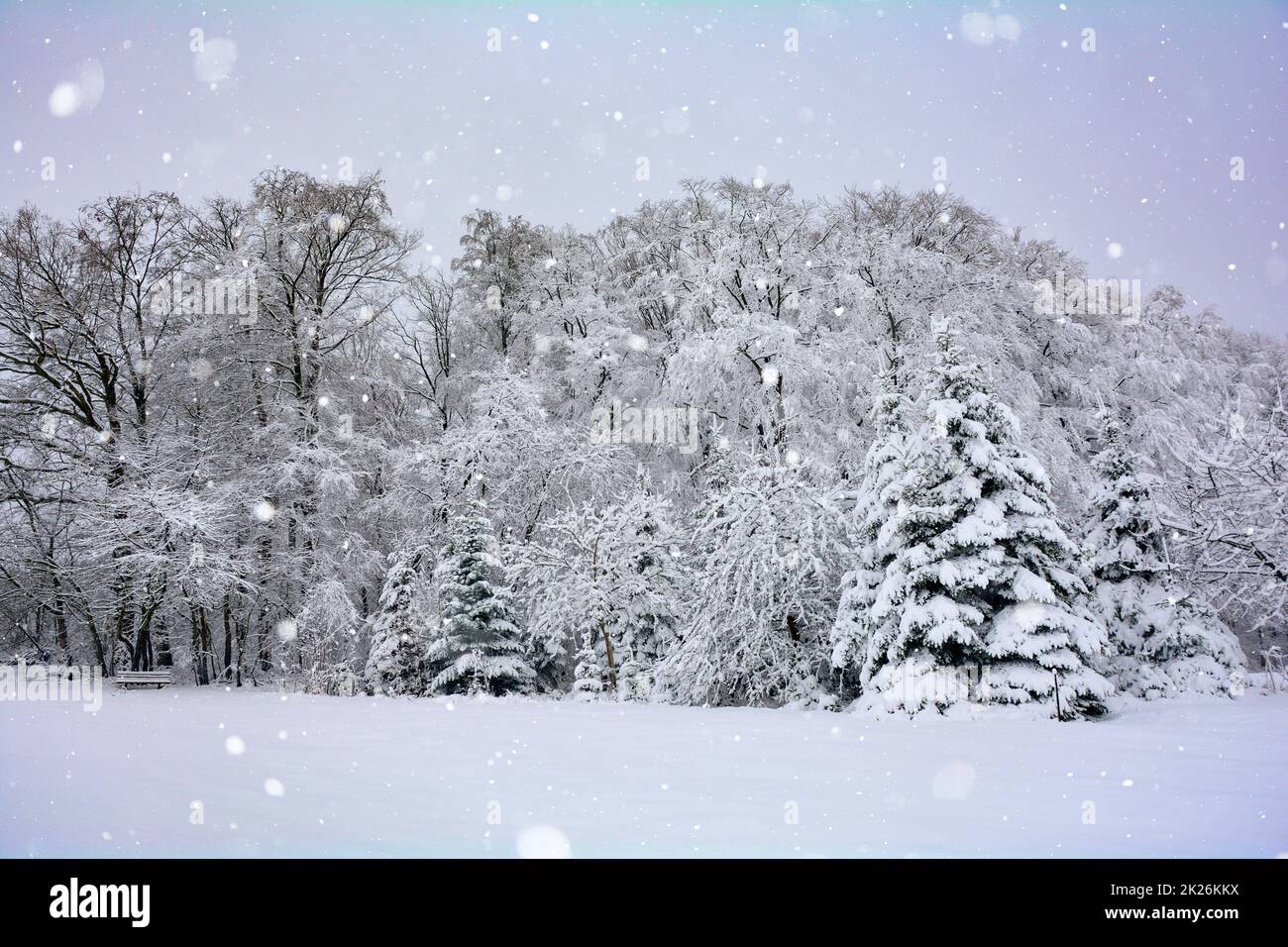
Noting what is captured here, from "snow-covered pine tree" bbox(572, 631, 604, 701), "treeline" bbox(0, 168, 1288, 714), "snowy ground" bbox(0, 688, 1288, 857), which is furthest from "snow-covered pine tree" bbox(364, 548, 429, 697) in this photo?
"snowy ground" bbox(0, 688, 1288, 857)

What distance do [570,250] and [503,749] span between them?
2281 centimetres

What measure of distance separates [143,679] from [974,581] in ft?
59.0

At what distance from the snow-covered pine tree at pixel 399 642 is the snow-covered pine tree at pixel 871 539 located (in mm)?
10075

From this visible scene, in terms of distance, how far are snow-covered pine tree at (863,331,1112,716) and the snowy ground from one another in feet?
3.37

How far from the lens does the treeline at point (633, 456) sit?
11.3m

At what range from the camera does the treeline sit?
11312mm

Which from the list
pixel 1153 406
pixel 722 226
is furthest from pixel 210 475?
pixel 1153 406

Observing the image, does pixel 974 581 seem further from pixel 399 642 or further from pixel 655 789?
pixel 399 642

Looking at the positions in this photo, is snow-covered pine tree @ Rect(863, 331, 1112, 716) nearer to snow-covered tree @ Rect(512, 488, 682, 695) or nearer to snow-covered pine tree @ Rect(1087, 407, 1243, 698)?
snow-covered pine tree @ Rect(1087, 407, 1243, 698)

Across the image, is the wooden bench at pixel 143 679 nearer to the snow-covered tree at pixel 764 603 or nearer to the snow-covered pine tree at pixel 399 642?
the snow-covered pine tree at pixel 399 642

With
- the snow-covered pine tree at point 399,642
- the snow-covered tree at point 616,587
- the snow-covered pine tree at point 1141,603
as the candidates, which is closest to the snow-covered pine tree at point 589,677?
the snow-covered tree at point 616,587

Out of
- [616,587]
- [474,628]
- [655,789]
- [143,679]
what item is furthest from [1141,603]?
[143,679]
